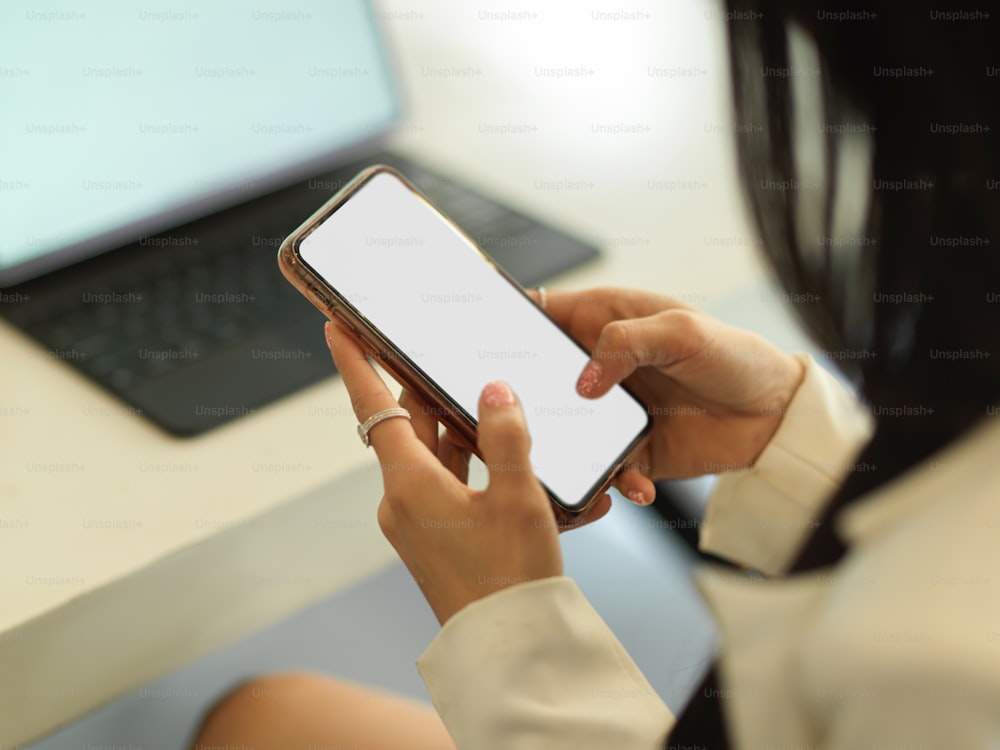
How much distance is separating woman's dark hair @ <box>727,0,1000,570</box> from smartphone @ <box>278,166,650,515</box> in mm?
165

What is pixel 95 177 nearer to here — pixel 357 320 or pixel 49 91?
pixel 49 91

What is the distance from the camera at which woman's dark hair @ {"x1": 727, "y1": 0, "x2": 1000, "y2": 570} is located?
31cm

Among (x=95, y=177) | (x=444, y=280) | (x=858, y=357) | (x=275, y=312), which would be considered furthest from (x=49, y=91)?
(x=858, y=357)

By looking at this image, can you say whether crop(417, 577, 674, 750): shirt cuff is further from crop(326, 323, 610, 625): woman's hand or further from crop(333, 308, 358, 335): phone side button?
crop(333, 308, 358, 335): phone side button

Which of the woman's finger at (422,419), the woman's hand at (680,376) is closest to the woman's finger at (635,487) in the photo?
the woman's hand at (680,376)

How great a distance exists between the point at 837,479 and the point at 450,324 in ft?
0.80

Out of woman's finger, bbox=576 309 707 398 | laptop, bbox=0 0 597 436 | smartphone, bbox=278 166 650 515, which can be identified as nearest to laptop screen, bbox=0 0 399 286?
laptop, bbox=0 0 597 436

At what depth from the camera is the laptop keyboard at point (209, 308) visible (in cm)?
56

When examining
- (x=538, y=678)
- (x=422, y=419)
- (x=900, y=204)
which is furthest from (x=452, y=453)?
(x=900, y=204)

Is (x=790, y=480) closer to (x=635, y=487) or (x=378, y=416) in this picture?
(x=635, y=487)

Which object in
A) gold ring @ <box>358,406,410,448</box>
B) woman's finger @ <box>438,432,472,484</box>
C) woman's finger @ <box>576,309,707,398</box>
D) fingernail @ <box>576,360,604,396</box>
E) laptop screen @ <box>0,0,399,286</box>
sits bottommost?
woman's finger @ <box>438,432,472,484</box>

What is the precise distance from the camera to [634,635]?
70 centimetres

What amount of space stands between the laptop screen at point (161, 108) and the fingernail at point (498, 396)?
1.20 feet

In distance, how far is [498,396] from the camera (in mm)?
433
